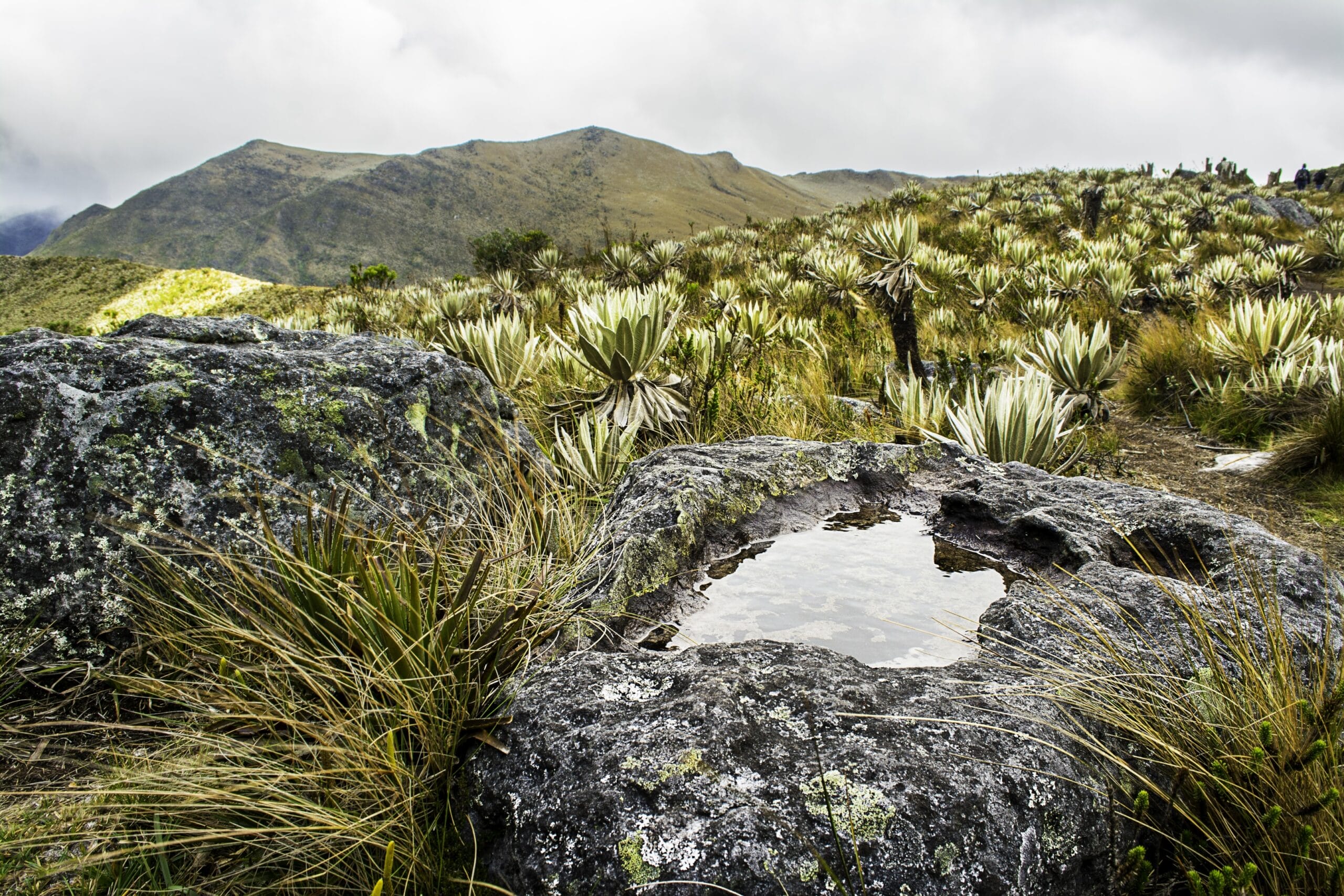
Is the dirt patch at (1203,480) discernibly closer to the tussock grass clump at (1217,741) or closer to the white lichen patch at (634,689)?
the tussock grass clump at (1217,741)

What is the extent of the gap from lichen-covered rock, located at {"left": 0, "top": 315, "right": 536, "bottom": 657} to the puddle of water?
45.2 inches

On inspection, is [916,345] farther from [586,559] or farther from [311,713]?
[311,713]

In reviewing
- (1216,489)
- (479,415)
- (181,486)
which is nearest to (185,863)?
(181,486)

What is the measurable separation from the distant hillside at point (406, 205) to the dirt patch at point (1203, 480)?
4603cm

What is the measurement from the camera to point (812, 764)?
3.59ft

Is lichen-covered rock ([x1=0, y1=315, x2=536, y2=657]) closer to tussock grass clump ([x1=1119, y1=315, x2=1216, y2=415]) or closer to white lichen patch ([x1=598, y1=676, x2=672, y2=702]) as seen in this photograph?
white lichen patch ([x1=598, y1=676, x2=672, y2=702])

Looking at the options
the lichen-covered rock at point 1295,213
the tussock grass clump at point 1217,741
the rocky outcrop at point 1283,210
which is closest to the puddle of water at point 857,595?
the tussock grass clump at point 1217,741

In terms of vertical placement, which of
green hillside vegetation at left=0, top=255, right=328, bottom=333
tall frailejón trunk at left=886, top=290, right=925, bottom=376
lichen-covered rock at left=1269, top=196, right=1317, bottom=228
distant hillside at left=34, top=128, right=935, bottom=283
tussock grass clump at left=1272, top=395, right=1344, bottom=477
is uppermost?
distant hillside at left=34, top=128, right=935, bottom=283

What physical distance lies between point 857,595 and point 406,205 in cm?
7230

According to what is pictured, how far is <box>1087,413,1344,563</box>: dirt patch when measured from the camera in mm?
3004

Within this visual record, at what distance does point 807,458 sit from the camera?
266 centimetres

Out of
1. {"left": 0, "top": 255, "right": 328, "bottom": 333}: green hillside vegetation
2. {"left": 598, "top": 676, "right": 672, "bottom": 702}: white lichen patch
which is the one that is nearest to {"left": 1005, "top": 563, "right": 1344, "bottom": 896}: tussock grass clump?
{"left": 598, "top": 676, "right": 672, "bottom": 702}: white lichen patch

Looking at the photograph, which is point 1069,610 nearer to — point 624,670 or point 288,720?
point 624,670

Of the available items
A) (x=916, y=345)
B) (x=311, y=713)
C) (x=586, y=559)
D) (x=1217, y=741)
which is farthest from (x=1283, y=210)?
(x=311, y=713)
